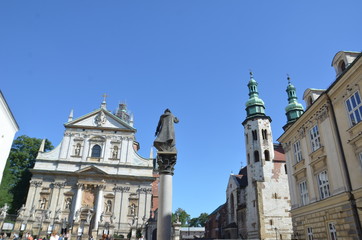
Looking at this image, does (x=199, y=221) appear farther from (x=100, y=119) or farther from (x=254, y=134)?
(x=100, y=119)

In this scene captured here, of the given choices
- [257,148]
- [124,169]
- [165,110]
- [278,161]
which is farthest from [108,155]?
[165,110]

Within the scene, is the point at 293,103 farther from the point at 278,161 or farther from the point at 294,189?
the point at 294,189

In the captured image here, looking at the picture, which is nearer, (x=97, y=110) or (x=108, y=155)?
(x=108, y=155)

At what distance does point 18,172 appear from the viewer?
41.4 meters

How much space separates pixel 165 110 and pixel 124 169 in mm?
28443

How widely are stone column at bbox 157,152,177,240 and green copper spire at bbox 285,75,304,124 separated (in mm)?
32079

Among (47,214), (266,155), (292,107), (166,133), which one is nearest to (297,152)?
(166,133)

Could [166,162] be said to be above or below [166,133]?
below

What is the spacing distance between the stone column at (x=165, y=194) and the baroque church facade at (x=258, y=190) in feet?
86.5

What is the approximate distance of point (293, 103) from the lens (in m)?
39.0

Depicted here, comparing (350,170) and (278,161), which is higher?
(278,161)

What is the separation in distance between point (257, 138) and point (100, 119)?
892 inches

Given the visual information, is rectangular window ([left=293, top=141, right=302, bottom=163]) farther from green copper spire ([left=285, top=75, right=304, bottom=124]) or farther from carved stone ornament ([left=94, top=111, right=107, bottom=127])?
carved stone ornament ([left=94, top=111, right=107, bottom=127])

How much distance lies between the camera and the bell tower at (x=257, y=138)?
118ft
